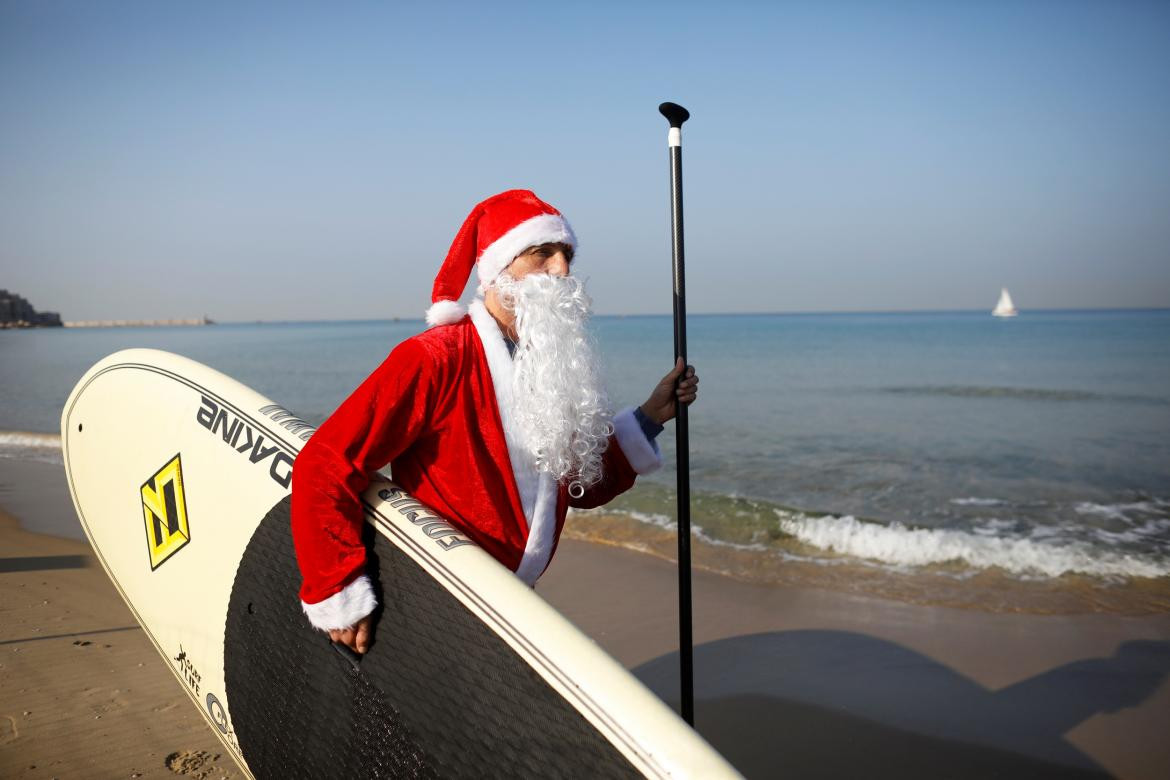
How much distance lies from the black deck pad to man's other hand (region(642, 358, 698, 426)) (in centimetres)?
81

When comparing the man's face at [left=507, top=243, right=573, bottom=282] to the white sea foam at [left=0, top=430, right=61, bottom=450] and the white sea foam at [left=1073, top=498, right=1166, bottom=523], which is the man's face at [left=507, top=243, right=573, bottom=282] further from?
the white sea foam at [left=0, top=430, right=61, bottom=450]

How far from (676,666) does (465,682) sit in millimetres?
2141

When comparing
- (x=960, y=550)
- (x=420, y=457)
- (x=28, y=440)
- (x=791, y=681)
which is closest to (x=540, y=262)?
(x=420, y=457)

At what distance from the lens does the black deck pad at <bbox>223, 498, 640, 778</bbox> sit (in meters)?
1.41

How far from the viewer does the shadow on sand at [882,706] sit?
2.69m

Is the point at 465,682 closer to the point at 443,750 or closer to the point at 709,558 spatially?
the point at 443,750

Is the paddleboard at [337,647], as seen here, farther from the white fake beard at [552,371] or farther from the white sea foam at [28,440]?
the white sea foam at [28,440]

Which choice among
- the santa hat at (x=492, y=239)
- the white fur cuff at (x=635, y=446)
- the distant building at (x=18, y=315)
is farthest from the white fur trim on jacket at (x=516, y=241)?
the distant building at (x=18, y=315)

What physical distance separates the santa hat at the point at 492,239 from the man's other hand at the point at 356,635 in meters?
0.70

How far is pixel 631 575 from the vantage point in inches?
187

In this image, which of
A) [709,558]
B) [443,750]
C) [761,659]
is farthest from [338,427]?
[709,558]

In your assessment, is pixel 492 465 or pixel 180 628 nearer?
pixel 492 465

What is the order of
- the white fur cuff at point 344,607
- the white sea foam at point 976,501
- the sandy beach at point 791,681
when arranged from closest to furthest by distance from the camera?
the white fur cuff at point 344,607, the sandy beach at point 791,681, the white sea foam at point 976,501

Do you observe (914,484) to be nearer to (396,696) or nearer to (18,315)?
(396,696)
